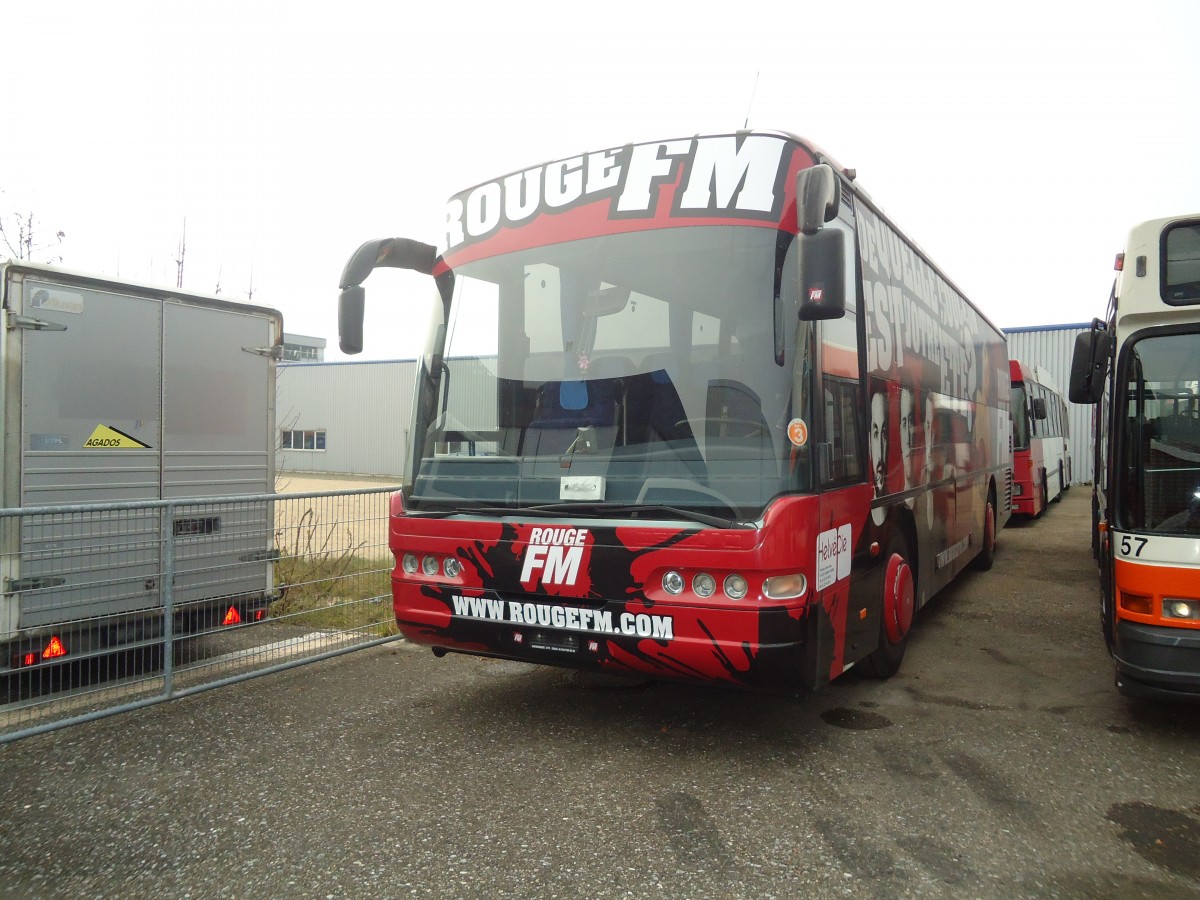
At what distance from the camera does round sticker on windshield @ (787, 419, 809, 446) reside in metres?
3.95

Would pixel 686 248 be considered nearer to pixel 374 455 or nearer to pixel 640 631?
pixel 640 631

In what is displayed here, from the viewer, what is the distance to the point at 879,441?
5.18 metres

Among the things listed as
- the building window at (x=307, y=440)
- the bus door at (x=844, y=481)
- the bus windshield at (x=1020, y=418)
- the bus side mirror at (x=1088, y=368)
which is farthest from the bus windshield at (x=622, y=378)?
the building window at (x=307, y=440)

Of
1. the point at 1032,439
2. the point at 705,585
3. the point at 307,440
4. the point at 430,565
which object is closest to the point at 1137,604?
the point at 705,585

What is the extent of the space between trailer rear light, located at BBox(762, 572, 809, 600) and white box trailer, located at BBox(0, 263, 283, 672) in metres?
3.67

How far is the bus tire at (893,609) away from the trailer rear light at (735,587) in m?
1.81

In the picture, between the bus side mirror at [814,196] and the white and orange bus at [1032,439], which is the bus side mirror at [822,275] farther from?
the white and orange bus at [1032,439]

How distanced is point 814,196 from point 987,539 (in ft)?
25.4

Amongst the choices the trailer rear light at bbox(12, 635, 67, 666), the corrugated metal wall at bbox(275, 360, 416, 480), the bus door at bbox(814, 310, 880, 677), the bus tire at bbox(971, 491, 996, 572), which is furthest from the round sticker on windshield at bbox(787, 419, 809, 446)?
the corrugated metal wall at bbox(275, 360, 416, 480)

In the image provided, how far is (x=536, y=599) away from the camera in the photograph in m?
4.35

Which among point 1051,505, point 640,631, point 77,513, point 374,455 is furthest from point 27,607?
point 374,455

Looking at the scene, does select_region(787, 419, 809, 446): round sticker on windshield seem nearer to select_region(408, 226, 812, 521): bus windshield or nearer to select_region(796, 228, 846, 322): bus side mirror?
select_region(408, 226, 812, 521): bus windshield

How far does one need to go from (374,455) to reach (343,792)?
33.1 metres

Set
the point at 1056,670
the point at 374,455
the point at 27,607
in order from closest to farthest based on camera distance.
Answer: the point at 27,607 < the point at 1056,670 < the point at 374,455
